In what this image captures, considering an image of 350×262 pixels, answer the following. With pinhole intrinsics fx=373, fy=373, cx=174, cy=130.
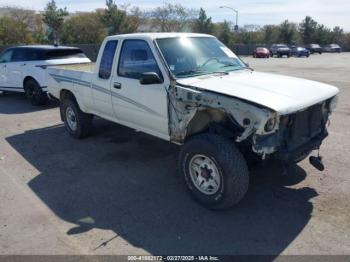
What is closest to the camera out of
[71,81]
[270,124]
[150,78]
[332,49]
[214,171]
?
[270,124]

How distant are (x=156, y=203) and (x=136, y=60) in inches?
84.0

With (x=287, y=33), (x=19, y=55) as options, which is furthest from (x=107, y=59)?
(x=287, y=33)

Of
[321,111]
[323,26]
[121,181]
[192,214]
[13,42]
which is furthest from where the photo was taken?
[323,26]

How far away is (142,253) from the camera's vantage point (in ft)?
11.7

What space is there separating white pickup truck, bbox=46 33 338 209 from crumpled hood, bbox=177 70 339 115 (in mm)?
12

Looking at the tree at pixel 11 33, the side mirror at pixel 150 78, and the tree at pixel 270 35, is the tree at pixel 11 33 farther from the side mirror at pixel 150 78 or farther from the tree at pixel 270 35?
the tree at pixel 270 35

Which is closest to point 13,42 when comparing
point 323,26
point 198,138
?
point 198,138

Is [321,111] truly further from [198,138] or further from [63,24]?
[63,24]

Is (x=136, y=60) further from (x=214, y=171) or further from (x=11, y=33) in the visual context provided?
(x=11, y=33)

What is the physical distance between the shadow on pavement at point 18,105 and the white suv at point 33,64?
0.81ft

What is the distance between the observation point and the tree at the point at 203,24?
59.3 meters

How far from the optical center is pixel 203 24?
59.5 metres

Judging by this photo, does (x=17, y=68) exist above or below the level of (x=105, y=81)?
below

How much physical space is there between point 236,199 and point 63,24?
39.5 metres
